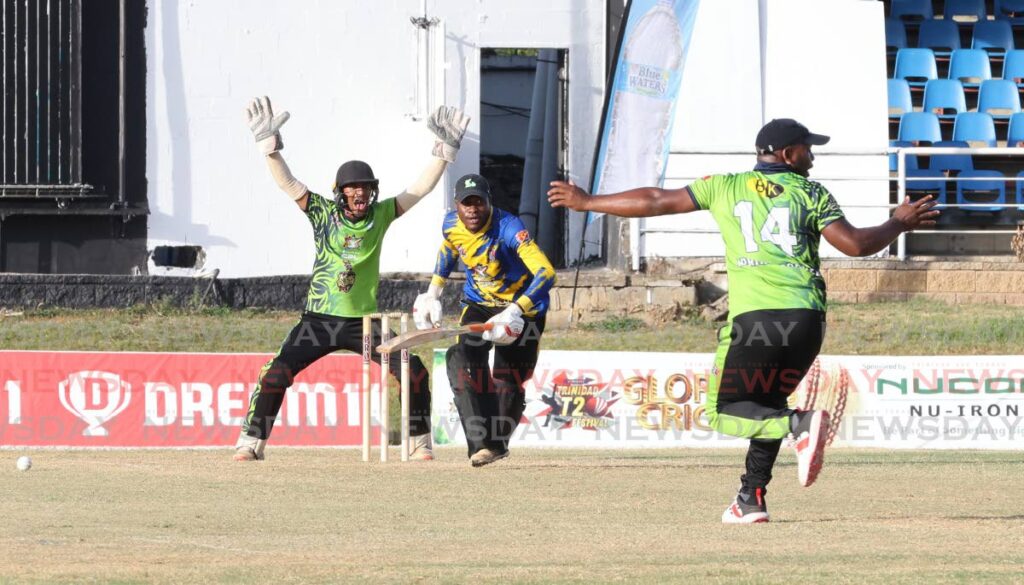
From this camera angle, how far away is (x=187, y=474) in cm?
981

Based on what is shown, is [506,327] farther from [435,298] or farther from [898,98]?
[898,98]

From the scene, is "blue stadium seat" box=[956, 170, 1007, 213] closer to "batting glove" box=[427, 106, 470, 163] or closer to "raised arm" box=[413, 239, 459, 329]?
"batting glove" box=[427, 106, 470, 163]

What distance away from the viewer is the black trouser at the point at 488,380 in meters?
10.3

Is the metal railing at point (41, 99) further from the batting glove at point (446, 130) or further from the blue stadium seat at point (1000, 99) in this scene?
the blue stadium seat at point (1000, 99)

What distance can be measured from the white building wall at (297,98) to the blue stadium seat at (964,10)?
6.87 meters

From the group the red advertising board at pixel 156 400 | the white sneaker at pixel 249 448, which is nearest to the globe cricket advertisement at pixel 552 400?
the red advertising board at pixel 156 400

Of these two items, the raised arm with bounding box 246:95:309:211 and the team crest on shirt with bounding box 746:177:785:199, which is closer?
the team crest on shirt with bounding box 746:177:785:199

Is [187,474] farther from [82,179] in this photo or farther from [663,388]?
[82,179]

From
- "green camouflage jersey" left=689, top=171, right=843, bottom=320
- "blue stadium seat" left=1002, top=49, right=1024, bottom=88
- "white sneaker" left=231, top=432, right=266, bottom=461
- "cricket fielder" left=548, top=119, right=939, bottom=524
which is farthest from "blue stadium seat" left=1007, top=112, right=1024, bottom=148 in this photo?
"green camouflage jersey" left=689, top=171, right=843, bottom=320

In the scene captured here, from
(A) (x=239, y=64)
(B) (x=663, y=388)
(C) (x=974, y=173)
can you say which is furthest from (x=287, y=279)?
(C) (x=974, y=173)

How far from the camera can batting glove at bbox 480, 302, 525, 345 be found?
10.0 metres

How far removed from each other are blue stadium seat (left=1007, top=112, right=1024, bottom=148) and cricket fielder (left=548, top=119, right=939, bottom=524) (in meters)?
15.5

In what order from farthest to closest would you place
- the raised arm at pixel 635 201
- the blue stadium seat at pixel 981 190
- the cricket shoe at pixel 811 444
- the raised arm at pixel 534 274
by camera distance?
the blue stadium seat at pixel 981 190 < the raised arm at pixel 534 274 < the raised arm at pixel 635 201 < the cricket shoe at pixel 811 444

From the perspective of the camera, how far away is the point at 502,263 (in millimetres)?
10414
